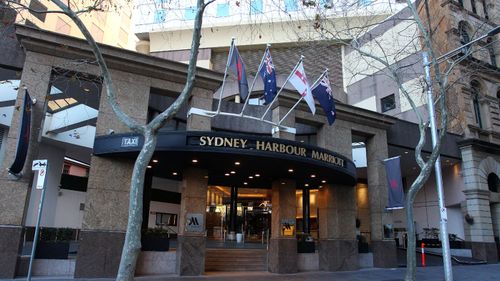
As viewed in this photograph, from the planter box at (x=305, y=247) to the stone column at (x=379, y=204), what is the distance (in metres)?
3.90

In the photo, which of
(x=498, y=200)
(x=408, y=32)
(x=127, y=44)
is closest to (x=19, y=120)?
(x=408, y=32)

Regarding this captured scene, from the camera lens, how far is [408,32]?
2898 cm

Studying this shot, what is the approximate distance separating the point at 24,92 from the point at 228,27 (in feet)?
79.0

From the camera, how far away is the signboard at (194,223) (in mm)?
15062

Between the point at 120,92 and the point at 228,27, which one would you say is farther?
the point at 228,27

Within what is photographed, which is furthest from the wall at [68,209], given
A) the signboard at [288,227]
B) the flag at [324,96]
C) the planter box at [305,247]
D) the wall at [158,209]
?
the flag at [324,96]

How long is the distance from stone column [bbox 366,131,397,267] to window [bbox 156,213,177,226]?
700 inches

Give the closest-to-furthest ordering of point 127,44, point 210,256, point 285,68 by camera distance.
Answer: point 210,256
point 285,68
point 127,44

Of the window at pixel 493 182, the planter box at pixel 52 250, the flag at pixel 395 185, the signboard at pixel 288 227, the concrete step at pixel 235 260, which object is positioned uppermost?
the window at pixel 493 182

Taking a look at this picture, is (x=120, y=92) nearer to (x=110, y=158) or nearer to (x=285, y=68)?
(x=110, y=158)

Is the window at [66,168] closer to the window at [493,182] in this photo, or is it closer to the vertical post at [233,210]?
the vertical post at [233,210]

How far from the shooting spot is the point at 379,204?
66.1 feet

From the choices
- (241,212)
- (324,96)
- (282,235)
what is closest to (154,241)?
(282,235)

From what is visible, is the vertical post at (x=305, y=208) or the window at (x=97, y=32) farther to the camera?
the window at (x=97, y=32)
